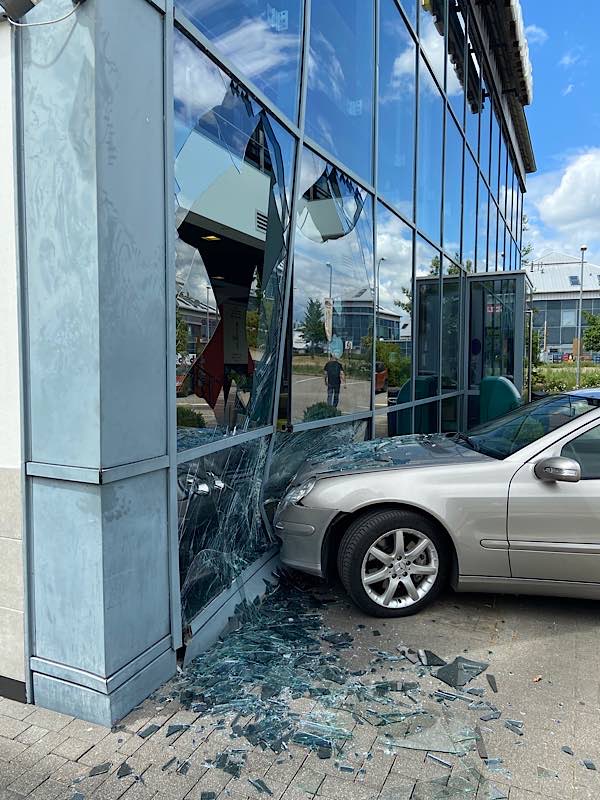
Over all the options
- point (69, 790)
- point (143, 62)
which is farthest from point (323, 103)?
point (69, 790)

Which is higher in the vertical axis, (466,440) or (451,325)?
(451,325)

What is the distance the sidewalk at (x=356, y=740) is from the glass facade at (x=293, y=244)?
800 mm

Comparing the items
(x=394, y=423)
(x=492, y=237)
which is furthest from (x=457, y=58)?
(x=394, y=423)

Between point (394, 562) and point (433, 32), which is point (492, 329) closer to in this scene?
point (433, 32)

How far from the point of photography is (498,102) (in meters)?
14.9

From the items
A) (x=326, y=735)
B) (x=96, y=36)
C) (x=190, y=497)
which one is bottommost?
(x=326, y=735)

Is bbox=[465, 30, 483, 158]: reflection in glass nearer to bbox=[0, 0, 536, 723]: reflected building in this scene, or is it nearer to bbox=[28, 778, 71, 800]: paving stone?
bbox=[0, 0, 536, 723]: reflected building

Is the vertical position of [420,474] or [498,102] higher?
[498,102]

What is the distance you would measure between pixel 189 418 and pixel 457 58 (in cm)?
1013

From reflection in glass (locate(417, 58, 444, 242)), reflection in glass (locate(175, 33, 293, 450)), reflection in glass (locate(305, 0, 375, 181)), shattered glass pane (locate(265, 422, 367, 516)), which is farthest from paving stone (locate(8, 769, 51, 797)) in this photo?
reflection in glass (locate(417, 58, 444, 242))

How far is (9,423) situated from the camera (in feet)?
9.15

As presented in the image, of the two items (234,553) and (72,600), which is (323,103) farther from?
(72,600)

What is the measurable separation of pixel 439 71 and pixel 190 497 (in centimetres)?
870

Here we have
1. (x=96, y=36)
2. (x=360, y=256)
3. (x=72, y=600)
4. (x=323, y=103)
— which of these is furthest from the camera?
(x=360, y=256)
